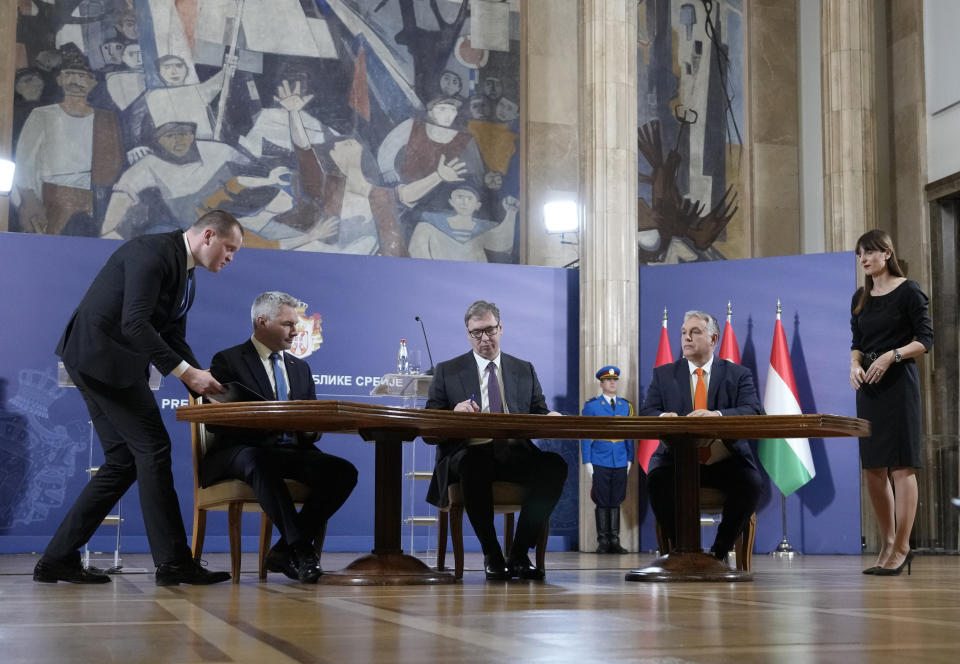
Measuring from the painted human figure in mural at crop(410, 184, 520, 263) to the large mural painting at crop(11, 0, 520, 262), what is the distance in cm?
2

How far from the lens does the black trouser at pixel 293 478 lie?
436 centimetres

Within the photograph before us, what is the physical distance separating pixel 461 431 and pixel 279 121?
786 centimetres

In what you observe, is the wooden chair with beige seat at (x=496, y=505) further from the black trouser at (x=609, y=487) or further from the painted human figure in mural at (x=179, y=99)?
the painted human figure in mural at (x=179, y=99)

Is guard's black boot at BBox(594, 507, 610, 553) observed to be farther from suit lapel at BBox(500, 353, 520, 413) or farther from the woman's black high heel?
suit lapel at BBox(500, 353, 520, 413)

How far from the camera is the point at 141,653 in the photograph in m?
1.92

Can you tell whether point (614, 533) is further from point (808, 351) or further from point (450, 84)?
point (450, 84)

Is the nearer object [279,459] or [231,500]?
[231,500]

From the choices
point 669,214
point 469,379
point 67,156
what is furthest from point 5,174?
point 669,214

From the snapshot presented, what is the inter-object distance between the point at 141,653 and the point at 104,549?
21.2 ft

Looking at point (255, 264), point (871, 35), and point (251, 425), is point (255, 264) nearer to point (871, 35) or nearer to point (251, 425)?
point (251, 425)

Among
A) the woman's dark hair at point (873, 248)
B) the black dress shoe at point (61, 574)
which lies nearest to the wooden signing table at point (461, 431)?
the black dress shoe at point (61, 574)

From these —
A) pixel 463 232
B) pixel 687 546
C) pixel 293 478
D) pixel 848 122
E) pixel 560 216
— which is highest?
pixel 848 122

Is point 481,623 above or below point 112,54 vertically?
below

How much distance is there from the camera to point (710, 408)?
5.18m
